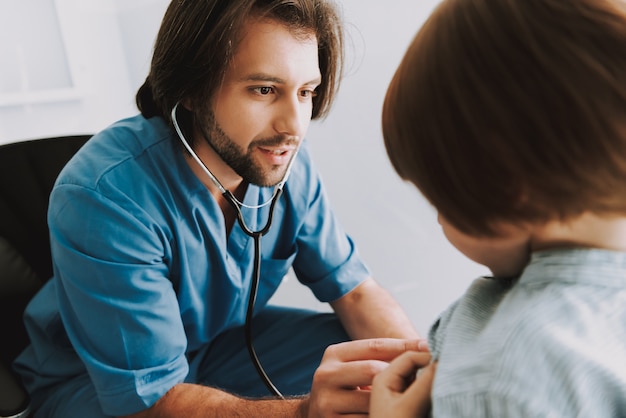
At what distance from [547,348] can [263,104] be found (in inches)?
27.3

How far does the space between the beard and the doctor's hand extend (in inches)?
14.6

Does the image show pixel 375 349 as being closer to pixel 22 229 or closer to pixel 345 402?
pixel 345 402

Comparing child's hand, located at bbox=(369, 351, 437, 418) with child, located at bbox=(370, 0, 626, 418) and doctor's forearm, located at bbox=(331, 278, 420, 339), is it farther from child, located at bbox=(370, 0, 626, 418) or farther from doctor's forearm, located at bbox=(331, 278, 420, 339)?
doctor's forearm, located at bbox=(331, 278, 420, 339)

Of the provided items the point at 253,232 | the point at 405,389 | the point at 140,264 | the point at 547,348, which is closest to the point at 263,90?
the point at 253,232

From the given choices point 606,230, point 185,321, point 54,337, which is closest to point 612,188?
point 606,230

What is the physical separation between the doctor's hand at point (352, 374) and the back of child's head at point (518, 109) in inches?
11.3

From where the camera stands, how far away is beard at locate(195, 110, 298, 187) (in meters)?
1.03

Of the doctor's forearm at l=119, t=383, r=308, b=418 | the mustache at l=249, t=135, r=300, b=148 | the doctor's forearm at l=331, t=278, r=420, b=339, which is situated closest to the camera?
the doctor's forearm at l=119, t=383, r=308, b=418

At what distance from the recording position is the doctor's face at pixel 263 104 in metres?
0.98

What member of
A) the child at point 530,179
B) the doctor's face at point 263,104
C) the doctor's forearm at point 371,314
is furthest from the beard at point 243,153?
the child at point 530,179

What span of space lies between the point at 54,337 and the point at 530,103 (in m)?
1.02

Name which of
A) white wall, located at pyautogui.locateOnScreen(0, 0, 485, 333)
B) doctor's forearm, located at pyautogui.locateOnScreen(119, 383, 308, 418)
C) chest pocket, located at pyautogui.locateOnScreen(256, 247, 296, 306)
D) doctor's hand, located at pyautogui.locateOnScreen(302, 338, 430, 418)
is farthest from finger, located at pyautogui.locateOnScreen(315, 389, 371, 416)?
white wall, located at pyautogui.locateOnScreen(0, 0, 485, 333)

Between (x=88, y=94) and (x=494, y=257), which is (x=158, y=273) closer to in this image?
(x=494, y=257)

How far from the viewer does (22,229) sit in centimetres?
119
